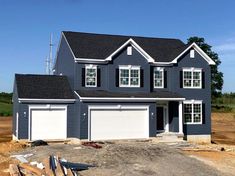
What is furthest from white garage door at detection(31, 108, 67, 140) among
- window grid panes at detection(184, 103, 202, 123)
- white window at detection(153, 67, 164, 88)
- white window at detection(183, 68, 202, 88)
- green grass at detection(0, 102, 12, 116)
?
green grass at detection(0, 102, 12, 116)

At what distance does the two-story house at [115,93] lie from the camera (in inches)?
1073

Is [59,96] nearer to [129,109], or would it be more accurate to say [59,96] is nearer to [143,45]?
[129,109]

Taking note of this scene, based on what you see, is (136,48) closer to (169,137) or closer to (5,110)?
(169,137)

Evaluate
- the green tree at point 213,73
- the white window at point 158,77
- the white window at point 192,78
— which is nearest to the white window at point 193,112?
the white window at point 192,78

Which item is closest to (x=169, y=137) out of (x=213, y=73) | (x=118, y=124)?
(x=118, y=124)

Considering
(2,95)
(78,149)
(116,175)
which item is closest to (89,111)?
(78,149)

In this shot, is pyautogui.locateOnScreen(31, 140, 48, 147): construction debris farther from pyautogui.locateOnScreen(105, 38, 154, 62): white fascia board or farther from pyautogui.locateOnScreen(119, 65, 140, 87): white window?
pyautogui.locateOnScreen(105, 38, 154, 62): white fascia board

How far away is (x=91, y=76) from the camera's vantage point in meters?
29.1

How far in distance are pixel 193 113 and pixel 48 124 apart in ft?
39.0

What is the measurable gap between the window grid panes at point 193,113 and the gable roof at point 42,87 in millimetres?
9490

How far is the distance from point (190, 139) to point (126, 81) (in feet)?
23.4

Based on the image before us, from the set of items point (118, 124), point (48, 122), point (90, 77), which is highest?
point (90, 77)

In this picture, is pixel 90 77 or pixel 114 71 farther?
pixel 114 71

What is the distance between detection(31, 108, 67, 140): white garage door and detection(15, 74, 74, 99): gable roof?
110 centimetres
